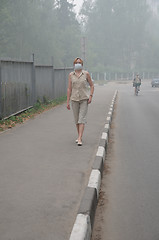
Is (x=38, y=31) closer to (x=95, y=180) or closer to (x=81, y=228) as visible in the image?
(x=95, y=180)

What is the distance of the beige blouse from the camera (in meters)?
7.34

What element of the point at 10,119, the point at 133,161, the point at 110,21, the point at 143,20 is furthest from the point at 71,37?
the point at 133,161

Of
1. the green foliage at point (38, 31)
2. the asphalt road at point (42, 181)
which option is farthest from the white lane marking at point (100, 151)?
the green foliage at point (38, 31)

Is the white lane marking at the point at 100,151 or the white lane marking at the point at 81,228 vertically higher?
Result: the white lane marking at the point at 100,151

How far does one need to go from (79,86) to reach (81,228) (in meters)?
4.32

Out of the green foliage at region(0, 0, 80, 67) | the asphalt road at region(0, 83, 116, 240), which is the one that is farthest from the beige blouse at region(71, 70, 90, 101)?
the green foliage at region(0, 0, 80, 67)

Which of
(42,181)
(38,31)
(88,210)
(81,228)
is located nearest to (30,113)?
(42,181)

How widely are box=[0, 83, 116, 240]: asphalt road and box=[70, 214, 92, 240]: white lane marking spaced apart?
0.28 ft

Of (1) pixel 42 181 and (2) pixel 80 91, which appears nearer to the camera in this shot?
(1) pixel 42 181

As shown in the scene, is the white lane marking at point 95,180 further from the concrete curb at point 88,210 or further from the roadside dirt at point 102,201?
the roadside dirt at point 102,201

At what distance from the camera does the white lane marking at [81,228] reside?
329cm

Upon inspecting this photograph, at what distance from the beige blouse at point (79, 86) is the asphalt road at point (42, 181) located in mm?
1026

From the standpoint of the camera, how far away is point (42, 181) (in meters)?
4.96

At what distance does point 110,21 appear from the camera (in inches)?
3698
